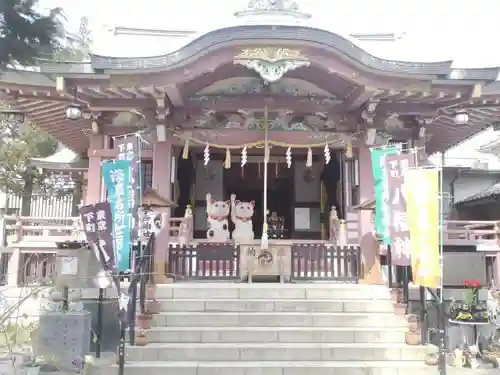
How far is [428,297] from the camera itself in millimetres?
9414

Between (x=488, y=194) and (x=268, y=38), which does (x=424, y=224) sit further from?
(x=488, y=194)

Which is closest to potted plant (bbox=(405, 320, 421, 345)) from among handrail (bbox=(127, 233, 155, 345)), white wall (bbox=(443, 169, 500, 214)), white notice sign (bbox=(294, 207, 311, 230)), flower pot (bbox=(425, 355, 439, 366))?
flower pot (bbox=(425, 355, 439, 366))

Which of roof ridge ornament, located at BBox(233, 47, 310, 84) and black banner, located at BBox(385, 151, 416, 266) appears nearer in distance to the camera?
black banner, located at BBox(385, 151, 416, 266)

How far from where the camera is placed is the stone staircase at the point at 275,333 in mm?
7664

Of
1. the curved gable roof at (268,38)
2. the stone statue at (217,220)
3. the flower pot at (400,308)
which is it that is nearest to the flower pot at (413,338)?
the flower pot at (400,308)

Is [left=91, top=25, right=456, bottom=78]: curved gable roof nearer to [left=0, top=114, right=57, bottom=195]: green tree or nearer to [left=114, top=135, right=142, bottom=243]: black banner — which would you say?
[left=114, top=135, right=142, bottom=243]: black banner

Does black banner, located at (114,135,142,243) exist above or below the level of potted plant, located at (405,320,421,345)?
above

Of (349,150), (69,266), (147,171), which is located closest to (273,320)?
(69,266)

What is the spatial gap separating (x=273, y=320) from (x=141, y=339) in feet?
7.56

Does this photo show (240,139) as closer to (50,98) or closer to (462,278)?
(50,98)

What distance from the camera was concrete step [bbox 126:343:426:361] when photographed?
793cm

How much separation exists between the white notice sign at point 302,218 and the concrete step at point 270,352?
7893 mm

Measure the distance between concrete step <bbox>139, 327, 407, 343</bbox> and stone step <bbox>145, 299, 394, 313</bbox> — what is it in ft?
2.21

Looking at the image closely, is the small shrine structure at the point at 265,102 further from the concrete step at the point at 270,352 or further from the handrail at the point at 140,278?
the concrete step at the point at 270,352
